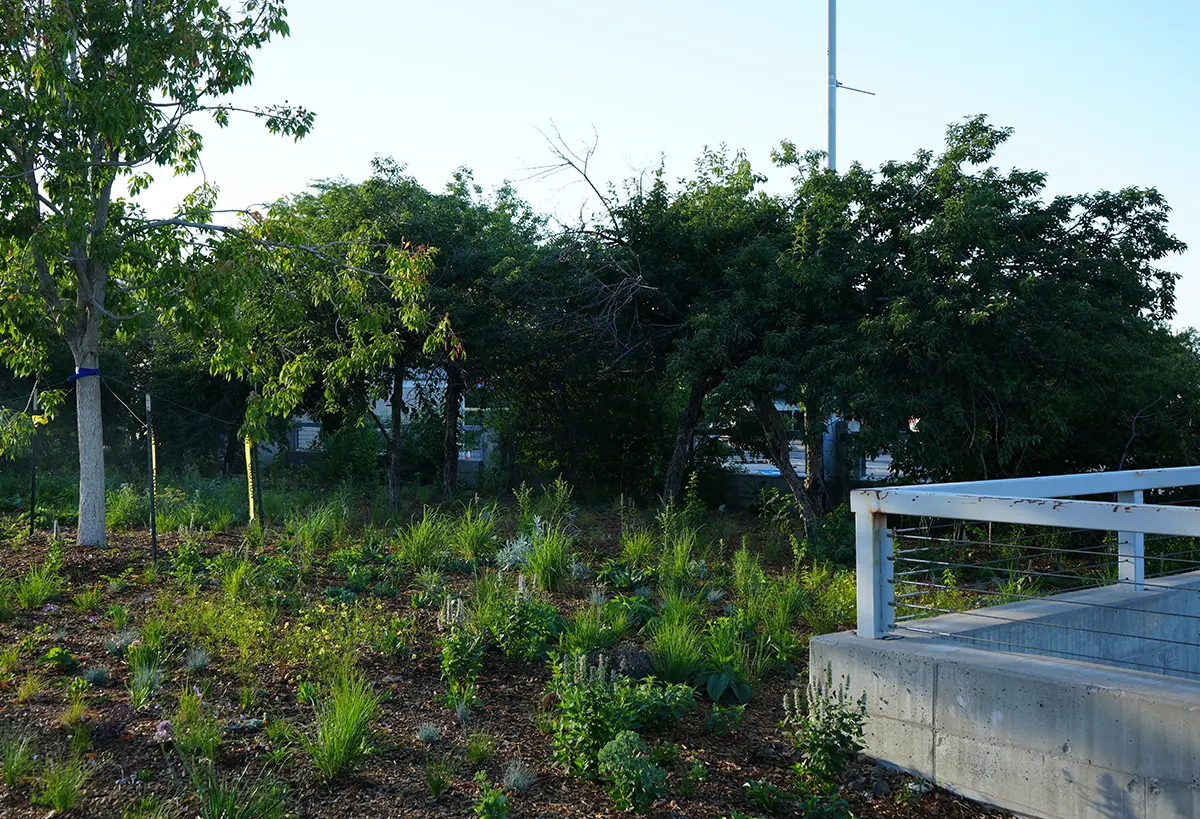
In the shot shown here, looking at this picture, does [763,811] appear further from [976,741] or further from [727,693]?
[727,693]

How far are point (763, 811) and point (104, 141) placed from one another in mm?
8348

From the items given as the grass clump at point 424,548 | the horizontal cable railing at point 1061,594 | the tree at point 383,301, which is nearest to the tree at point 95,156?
the tree at point 383,301

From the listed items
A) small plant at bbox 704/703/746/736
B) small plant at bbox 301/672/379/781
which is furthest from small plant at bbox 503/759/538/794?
small plant at bbox 704/703/746/736

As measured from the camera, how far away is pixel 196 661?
19.0 ft

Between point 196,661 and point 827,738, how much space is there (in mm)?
3471

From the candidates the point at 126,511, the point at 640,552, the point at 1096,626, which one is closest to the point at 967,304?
the point at 640,552

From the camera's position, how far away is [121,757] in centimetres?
460

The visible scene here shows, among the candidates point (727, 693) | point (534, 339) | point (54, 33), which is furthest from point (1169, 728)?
point (534, 339)

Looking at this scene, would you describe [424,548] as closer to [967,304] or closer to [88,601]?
[88,601]

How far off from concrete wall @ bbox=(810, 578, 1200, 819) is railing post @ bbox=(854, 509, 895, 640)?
12 cm

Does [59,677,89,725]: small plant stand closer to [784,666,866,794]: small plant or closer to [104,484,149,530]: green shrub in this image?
[784,666,866,794]: small plant

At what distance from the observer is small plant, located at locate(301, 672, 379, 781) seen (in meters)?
4.51

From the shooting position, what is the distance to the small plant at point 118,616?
668cm

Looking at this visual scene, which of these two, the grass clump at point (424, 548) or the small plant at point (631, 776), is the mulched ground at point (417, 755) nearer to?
the small plant at point (631, 776)
